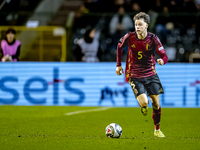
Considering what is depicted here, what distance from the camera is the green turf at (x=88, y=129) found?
20.0 ft

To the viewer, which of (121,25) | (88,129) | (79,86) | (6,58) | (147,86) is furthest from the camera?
(121,25)

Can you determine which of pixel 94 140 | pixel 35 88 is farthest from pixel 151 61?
pixel 35 88

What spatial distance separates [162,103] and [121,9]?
402cm

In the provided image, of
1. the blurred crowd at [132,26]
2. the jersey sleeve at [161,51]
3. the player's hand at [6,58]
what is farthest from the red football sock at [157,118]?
the blurred crowd at [132,26]

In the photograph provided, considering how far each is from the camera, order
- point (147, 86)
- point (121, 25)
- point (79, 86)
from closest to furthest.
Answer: point (147, 86)
point (79, 86)
point (121, 25)

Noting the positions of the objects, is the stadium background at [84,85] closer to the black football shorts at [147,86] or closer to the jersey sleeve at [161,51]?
the black football shorts at [147,86]

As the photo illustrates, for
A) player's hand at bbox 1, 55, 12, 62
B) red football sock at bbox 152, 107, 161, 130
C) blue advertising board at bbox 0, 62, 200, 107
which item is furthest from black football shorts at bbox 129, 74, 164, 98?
player's hand at bbox 1, 55, 12, 62

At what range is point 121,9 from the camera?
14.8m

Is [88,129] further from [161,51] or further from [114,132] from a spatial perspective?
[161,51]

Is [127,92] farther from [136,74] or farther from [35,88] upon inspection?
[136,74]

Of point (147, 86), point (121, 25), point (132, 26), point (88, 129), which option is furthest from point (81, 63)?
point (147, 86)

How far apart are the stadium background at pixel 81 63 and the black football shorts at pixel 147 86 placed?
17.2 ft

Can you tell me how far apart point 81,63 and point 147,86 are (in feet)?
18.7

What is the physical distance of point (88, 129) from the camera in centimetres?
776
